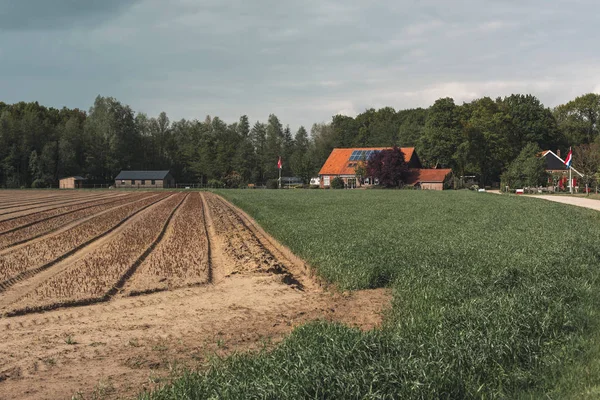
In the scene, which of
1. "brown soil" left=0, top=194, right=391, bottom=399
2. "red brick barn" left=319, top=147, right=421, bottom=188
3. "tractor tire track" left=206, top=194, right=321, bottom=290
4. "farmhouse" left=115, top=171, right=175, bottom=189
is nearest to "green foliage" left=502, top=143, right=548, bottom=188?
"red brick barn" left=319, top=147, right=421, bottom=188

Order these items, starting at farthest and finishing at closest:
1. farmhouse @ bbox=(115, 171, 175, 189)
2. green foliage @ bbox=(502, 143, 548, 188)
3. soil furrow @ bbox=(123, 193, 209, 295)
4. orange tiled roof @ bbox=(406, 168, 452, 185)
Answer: farmhouse @ bbox=(115, 171, 175, 189), orange tiled roof @ bbox=(406, 168, 452, 185), green foliage @ bbox=(502, 143, 548, 188), soil furrow @ bbox=(123, 193, 209, 295)

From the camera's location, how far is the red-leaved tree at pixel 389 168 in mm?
83188

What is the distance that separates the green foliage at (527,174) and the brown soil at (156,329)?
210ft

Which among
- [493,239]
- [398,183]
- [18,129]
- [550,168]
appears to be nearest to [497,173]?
[550,168]

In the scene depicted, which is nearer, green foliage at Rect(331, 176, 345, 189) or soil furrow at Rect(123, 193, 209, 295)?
soil furrow at Rect(123, 193, 209, 295)

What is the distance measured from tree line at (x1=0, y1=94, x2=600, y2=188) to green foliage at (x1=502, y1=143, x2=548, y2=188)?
3013mm

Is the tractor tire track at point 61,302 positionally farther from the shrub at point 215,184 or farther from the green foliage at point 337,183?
the shrub at point 215,184

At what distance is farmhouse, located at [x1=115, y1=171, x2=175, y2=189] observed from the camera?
104750mm

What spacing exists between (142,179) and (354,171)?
4627 centimetres

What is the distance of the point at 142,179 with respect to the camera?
10625 cm

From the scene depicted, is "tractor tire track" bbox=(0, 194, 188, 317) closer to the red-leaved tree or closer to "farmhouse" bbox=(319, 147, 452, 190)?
the red-leaved tree

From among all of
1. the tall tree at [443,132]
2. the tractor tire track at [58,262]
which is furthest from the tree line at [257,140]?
the tractor tire track at [58,262]

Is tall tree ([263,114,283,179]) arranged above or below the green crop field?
above

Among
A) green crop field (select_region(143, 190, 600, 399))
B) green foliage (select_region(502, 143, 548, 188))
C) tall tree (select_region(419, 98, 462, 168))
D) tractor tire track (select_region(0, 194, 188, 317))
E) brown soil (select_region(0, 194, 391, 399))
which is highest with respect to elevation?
tall tree (select_region(419, 98, 462, 168))
